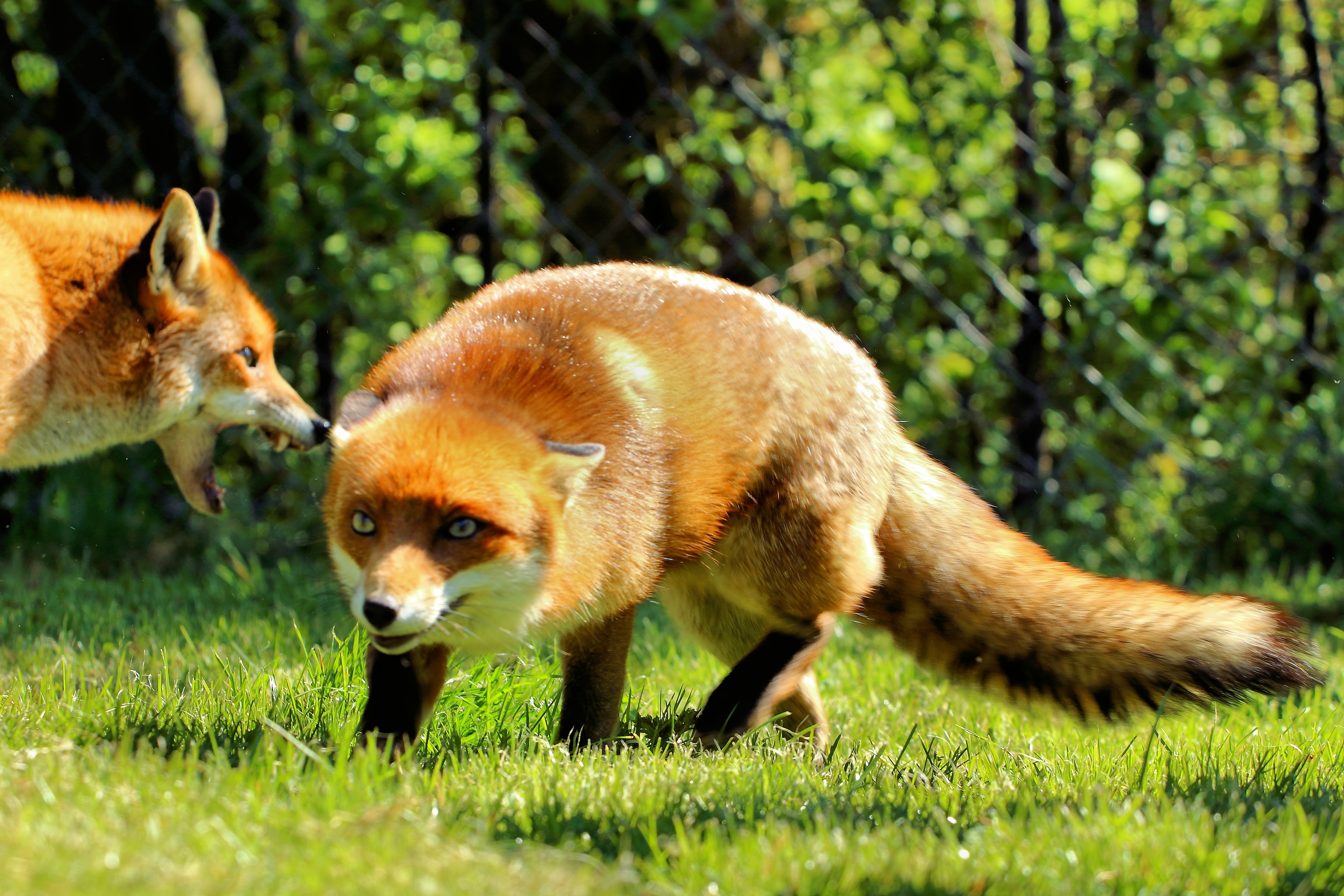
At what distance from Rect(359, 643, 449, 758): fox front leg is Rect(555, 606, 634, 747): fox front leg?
0.36 metres

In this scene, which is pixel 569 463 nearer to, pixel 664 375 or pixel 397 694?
pixel 664 375

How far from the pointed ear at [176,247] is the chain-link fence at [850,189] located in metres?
2.15

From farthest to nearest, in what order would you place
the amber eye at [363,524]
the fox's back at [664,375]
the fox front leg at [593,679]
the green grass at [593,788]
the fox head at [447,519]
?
the fox front leg at [593,679] → the fox's back at [664,375] → the amber eye at [363,524] → the fox head at [447,519] → the green grass at [593,788]

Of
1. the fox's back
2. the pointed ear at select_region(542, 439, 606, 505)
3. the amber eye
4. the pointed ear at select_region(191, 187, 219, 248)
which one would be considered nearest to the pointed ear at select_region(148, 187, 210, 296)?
the pointed ear at select_region(191, 187, 219, 248)

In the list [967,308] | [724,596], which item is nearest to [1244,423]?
[967,308]

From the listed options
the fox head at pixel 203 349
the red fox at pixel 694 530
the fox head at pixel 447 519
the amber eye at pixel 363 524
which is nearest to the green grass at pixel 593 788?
the red fox at pixel 694 530

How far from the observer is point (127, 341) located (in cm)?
377

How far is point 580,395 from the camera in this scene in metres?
3.09

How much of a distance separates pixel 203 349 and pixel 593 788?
6.77ft

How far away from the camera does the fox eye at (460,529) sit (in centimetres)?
274

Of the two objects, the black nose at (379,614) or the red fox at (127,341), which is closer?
the black nose at (379,614)

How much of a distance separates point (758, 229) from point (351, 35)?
7.44 feet

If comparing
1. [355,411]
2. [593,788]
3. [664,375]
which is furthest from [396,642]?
[664,375]

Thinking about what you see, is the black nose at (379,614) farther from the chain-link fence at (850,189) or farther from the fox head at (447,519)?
the chain-link fence at (850,189)
